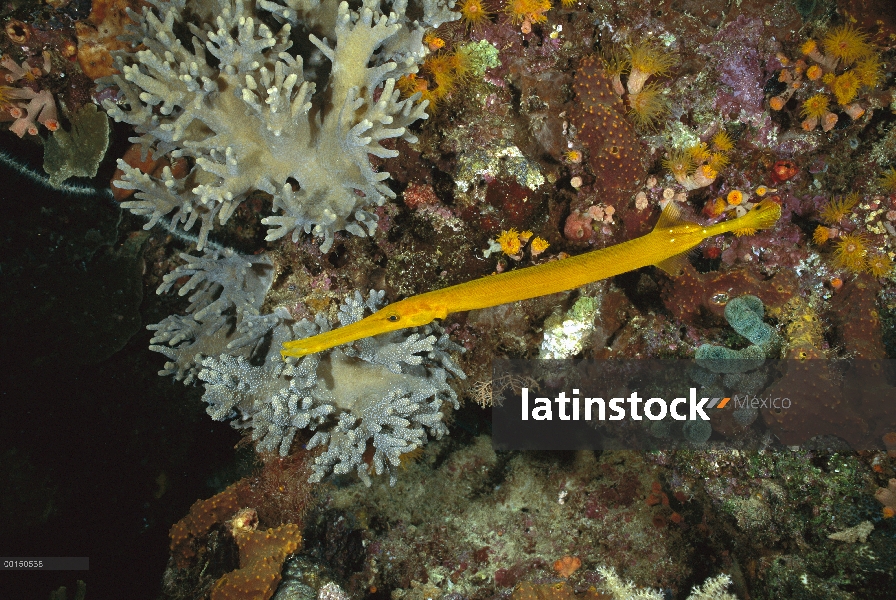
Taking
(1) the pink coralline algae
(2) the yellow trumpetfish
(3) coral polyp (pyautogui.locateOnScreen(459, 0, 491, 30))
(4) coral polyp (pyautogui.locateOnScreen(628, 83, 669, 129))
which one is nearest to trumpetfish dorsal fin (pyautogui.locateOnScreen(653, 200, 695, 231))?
(2) the yellow trumpetfish

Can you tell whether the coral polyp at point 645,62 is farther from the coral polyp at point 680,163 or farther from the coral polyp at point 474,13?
the coral polyp at point 474,13

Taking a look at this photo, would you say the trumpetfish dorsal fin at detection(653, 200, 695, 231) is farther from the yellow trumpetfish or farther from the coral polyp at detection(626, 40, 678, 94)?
the coral polyp at detection(626, 40, 678, 94)

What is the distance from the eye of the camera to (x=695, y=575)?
14.7 feet

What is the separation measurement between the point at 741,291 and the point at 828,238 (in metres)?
0.93

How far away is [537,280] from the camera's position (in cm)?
341

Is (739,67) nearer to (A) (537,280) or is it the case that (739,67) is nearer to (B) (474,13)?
(B) (474,13)

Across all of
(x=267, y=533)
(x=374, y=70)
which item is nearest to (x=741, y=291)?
(x=374, y=70)

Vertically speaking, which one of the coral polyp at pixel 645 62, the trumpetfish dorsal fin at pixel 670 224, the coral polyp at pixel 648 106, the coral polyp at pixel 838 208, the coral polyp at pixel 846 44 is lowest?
the trumpetfish dorsal fin at pixel 670 224

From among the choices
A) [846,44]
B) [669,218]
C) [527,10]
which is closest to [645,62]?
[527,10]

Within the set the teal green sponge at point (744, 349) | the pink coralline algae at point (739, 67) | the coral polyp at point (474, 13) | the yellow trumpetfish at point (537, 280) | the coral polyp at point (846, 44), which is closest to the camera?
the yellow trumpetfish at point (537, 280)

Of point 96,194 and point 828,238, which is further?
point 96,194

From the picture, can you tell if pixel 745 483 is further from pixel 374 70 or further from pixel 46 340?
pixel 46 340

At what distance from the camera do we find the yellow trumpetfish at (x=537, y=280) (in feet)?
10.5

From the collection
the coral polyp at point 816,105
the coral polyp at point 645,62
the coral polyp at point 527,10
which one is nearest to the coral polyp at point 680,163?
the coral polyp at point 645,62
